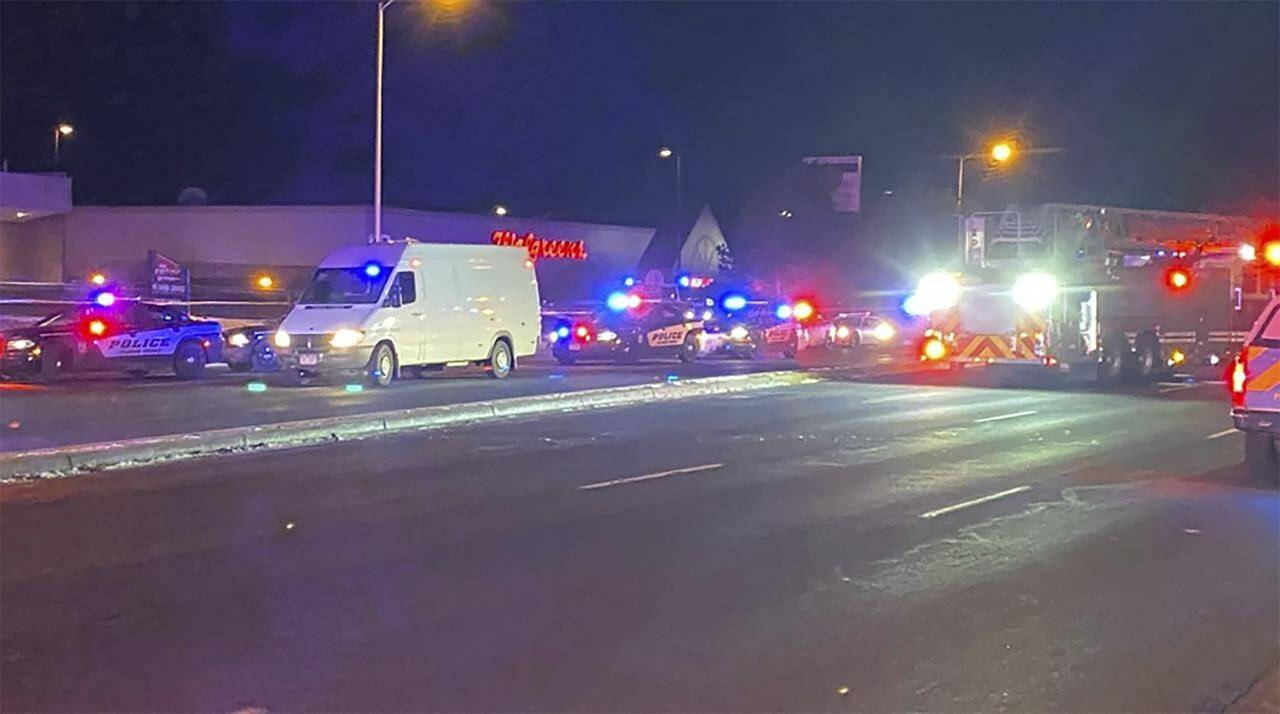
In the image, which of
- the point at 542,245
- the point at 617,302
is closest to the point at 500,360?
the point at 617,302

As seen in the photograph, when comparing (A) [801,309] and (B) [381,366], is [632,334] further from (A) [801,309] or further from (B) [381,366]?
(B) [381,366]

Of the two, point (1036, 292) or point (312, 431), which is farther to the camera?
point (1036, 292)

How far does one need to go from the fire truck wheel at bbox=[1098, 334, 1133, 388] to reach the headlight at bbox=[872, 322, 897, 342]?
20017 millimetres

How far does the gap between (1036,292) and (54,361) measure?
18.1 m

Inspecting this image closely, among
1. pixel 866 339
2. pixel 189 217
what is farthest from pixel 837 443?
pixel 189 217

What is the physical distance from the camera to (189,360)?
27391 millimetres

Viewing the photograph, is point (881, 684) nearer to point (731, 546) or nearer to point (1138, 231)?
point (731, 546)

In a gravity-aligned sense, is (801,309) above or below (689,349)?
above

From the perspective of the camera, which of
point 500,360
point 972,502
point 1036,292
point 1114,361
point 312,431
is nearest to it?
point 972,502

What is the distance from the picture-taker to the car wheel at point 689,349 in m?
35.1

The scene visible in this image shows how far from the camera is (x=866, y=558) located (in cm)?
994

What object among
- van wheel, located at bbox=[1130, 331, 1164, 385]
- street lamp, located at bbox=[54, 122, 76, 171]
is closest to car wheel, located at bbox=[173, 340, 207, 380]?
van wheel, located at bbox=[1130, 331, 1164, 385]

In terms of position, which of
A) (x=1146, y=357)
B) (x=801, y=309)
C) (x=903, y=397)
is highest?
(x=801, y=309)

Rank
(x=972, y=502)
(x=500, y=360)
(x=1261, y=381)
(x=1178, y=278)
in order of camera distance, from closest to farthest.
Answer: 1. (x=972, y=502)
2. (x=1261, y=381)
3. (x=500, y=360)
4. (x=1178, y=278)
